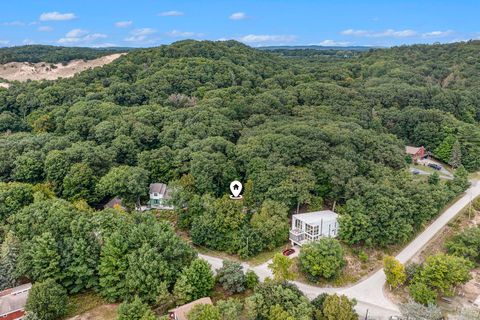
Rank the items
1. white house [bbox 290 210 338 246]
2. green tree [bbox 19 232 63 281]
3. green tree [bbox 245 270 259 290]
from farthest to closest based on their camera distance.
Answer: white house [bbox 290 210 338 246] < green tree [bbox 245 270 259 290] < green tree [bbox 19 232 63 281]

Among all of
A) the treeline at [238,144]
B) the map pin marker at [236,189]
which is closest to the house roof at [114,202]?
the treeline at [238,144]

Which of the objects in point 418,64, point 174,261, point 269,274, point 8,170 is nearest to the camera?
point 174,261

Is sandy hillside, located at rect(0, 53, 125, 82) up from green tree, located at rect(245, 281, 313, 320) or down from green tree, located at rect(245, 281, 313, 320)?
up

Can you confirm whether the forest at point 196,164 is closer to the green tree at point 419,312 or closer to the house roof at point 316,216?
the house roof at point 316,216

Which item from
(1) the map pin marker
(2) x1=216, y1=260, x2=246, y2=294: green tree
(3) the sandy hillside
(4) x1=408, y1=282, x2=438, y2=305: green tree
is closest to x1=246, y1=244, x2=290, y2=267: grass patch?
(2) x1=216, y1=260, x2=246, y2=294: green tree

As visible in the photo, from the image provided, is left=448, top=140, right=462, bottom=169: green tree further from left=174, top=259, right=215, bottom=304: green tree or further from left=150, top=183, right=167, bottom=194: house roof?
left=174, top=259, right=215, bottom=304: green tree

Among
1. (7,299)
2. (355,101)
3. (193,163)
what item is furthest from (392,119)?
(7,299)

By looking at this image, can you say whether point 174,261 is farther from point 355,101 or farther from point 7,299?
point 355,101

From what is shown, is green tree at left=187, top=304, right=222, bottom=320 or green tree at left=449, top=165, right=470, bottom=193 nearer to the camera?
green tree at left=187, top=304, right=222, bottom=320
